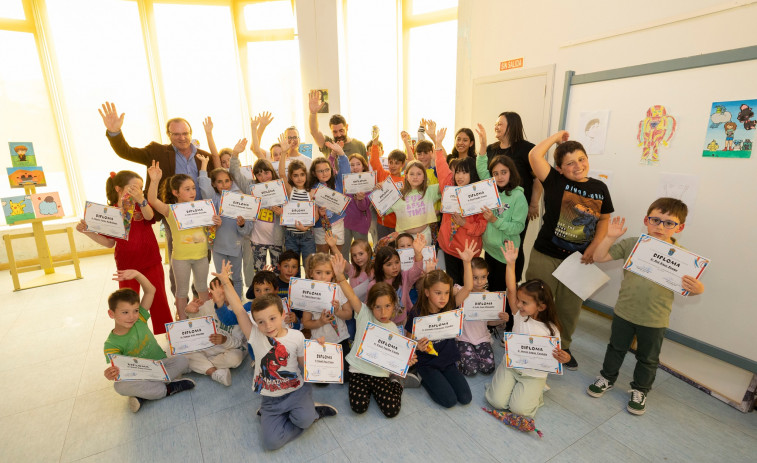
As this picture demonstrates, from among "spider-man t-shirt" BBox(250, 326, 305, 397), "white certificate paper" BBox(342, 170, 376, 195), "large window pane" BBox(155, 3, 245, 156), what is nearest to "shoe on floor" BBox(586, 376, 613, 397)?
"spider-man t-shirt" BBox(250, 326, 305, 397)

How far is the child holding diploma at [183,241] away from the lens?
112 inches

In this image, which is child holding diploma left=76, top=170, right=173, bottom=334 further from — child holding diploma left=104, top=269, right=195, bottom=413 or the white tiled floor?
the white tiled floor

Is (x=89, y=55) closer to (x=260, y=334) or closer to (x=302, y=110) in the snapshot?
(x=302, y=110)

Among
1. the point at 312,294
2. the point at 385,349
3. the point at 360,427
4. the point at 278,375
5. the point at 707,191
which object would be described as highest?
the point at 707,191

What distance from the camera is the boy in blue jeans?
211 cm

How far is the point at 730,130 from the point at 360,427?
3.11 meters

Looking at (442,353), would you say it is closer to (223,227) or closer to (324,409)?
(324,409)

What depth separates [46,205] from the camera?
482cm

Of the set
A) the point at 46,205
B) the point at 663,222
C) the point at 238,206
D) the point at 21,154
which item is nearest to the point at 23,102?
the point at 21,154

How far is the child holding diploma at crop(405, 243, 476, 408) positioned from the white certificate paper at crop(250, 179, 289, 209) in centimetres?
153

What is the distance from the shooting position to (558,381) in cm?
261

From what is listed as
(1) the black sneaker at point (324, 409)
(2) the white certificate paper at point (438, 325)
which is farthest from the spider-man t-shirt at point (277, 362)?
(2) the white certificate paper at point (438, 325)

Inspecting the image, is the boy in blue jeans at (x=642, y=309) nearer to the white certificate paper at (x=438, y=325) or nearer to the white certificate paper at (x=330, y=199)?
the white certificate paper at (x=438, y=325)

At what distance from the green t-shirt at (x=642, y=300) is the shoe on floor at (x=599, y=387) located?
0.52 meters
